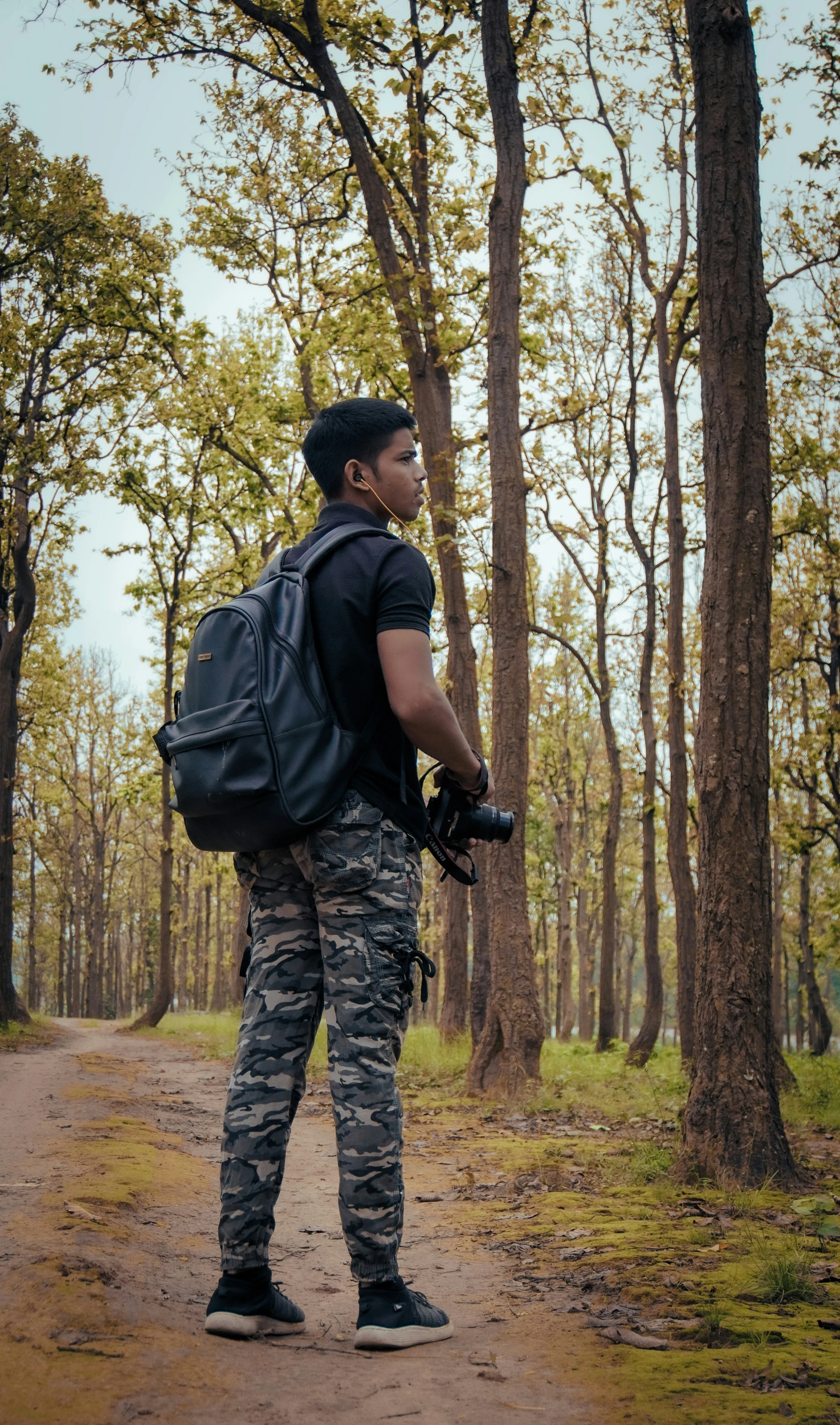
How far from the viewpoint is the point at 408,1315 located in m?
2.81

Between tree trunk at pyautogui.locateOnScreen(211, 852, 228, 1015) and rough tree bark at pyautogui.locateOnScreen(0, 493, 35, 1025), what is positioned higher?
rough tree bark at pyautogui.locateOnScreen(0, 493, 35, 1025)

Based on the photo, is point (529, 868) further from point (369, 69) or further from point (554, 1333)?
point (554, 1333)

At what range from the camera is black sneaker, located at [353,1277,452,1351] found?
2.76 meters

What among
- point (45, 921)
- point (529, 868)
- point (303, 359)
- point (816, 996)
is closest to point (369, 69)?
point (303, 359)

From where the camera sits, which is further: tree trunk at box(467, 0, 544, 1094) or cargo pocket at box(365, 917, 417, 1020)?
tree trunk at box(467, 0, 544, 1094)

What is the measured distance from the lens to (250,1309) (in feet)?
9.29

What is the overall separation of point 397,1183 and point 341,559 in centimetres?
170

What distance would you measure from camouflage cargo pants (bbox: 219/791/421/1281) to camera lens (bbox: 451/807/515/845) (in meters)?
0.26

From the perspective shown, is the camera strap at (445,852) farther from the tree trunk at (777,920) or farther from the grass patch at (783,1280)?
the tree trunk at (777,920)

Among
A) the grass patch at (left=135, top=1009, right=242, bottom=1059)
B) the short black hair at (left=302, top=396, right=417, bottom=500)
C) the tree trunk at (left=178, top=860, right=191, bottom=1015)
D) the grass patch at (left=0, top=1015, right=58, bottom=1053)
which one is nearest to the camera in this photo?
the short black hair at (left=302, top=396, right=417, bottom=500)

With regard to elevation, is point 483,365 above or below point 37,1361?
above

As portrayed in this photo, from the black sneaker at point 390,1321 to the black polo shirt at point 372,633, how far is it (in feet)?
3.88

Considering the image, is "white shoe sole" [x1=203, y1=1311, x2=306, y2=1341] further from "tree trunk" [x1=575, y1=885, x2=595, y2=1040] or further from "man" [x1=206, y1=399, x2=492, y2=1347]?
"tree trunk" [x1=575, y1=885, x2=595, y2=1040]

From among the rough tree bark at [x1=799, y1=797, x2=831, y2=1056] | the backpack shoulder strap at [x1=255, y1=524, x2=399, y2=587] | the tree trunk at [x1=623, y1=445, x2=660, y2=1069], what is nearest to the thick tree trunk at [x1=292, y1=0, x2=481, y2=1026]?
the tree trunk at [x1=623, y1=445, x2=660, y2=1069]
